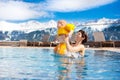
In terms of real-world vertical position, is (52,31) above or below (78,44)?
above

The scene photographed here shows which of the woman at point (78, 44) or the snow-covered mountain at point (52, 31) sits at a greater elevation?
the snow-covered mountain at point (52, 31)

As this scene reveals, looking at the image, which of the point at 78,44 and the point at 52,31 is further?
the point at 52,31

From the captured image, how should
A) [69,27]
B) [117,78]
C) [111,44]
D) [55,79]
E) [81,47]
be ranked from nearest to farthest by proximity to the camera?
[55,79] < [117,78] < [69,27] < [81,47] < [111,44]

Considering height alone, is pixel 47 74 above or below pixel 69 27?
below

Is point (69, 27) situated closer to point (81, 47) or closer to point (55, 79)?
point (81, 47)

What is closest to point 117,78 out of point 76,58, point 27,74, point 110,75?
point 110,75

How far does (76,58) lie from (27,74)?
3362mm

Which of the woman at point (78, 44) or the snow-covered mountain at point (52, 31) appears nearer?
the woman at point (78, 44)

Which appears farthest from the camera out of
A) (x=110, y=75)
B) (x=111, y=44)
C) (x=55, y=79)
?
(x=111, y=44)

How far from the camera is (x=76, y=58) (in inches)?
346

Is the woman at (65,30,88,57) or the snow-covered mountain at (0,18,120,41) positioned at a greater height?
the snow-covered mountain at (0,18,120,41)

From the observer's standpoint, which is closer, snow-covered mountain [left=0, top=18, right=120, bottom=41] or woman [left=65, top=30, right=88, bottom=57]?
woman [left=65, top=30, right=88, bottom=57]

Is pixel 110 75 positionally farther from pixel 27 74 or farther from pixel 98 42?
pixel 98 42

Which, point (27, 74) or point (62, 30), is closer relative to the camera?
point (27, 74)
